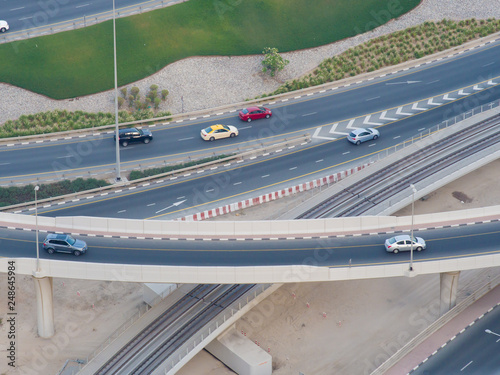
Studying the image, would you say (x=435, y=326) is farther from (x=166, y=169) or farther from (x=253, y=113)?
(x=253, y=113)

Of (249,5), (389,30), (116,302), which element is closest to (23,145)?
(116,302)

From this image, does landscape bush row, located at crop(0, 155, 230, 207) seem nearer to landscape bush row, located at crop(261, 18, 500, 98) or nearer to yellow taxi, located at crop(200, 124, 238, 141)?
yellow taxi, located at crop(200, 124, 238, 141)

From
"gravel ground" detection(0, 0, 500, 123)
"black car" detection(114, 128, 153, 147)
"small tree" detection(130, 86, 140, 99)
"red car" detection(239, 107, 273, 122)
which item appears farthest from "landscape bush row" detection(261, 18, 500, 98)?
"black car" detection(114, 128, 153, 147)

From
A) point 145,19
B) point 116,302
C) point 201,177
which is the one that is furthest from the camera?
point 145,19

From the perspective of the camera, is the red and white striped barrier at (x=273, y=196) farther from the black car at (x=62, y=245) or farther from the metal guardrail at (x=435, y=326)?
the metal guardrail at (x=435, y=326)

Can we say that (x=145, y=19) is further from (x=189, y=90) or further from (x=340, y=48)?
(x=340, y=48)

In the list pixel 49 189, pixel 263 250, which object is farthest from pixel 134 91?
pixel 263 250
